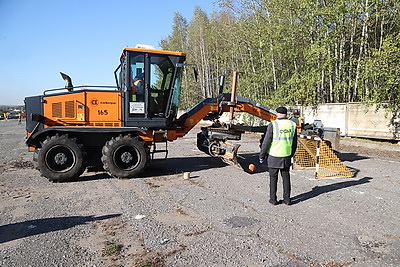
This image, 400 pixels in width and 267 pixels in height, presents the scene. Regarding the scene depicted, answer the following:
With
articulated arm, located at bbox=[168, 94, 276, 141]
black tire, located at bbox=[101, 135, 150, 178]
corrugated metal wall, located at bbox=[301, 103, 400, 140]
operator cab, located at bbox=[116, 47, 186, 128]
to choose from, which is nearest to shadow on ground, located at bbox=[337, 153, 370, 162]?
corrugated metal wall, located at bbox=[301, 103, 400, 140]

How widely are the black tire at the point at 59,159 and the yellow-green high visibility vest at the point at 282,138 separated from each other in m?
4.39

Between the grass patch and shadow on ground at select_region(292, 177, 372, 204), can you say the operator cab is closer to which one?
shadow on ground at select_region(292, 177, 372, 204)

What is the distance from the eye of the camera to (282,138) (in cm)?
522

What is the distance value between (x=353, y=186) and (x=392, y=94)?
7.81m

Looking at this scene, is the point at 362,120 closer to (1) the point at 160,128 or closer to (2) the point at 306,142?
(2) the point at 306,142

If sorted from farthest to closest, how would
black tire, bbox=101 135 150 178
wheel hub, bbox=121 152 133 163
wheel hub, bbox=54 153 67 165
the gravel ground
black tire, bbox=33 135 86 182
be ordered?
1. wheel hub, bbox=121 152 133 163
2. black tire, bbox=101 135 150 178
3. wheel hub, bbox=54 153 67 165
4. black tire, bbox=33 135 86 182
5. the gravel ground

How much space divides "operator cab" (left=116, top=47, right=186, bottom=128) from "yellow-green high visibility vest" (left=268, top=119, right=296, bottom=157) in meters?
3.22

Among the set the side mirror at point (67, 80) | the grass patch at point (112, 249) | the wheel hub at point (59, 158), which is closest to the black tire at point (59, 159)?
the wheel hub at point (59, 158)

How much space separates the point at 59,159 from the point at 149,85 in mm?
2720

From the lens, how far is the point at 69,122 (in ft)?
23.4

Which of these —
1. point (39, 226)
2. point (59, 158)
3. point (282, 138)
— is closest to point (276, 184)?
point (282, 138)

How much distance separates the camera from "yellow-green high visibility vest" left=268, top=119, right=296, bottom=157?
5.21m

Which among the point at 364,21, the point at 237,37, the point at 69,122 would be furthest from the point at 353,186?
the point at 237,37

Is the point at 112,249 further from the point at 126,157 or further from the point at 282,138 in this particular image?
the point at 126,157
